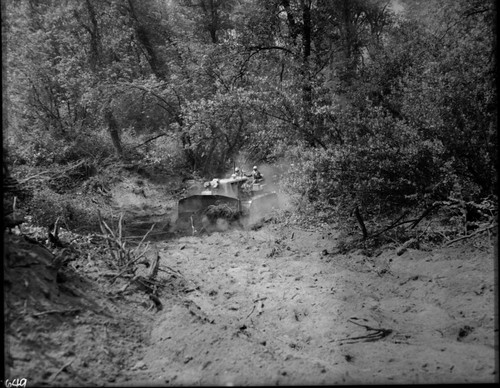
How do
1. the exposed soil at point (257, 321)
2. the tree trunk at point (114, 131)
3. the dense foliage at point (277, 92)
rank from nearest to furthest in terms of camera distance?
the exposed soil at point (257, 321), the dense foliage at point (277, 92), the tree trunk at point (114, 131)

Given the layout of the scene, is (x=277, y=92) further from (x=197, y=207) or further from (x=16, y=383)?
(x=16, y=383)

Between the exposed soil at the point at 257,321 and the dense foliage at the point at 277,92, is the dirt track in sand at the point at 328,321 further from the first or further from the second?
the dense foliage at the point at 277,92

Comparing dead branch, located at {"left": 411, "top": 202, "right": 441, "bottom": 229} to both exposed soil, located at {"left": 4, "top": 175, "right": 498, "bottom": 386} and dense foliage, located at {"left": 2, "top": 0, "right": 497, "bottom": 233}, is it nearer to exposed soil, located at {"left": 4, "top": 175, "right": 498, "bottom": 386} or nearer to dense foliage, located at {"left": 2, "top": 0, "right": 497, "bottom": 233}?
dense foliage, located at {"left": 2, "top": 0, "right": 497, "bottom": 233}

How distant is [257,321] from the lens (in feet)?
20.9

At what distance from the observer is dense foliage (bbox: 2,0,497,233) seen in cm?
880

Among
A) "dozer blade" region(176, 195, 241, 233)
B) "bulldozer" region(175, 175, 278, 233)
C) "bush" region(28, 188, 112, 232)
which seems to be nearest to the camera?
"bush" region(28, 188, 112, 232)

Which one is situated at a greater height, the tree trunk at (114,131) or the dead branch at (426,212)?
the tree trunk at (114,131)

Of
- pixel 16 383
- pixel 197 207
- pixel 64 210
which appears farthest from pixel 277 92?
pixel 16 383

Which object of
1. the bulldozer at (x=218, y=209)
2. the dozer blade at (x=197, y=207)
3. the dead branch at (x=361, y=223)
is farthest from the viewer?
the dozer blade at (x=197, y=207)

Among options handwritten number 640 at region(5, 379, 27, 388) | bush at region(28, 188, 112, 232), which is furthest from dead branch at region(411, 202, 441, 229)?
bush at region(28, 188, 112, 232)

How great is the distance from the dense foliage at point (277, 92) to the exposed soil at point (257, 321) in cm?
199

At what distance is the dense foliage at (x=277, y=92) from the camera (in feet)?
28.9

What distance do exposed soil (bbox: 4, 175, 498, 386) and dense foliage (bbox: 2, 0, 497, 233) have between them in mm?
1987

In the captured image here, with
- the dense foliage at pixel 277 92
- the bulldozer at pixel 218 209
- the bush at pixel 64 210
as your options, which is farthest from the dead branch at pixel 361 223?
the bush at pixel 64 210
